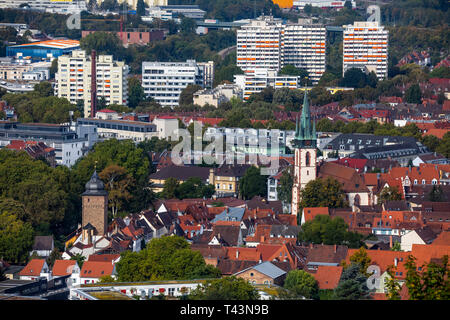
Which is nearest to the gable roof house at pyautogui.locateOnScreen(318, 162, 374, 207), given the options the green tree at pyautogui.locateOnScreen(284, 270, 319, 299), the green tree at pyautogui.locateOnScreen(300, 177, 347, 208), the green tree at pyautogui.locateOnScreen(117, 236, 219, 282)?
the green tree at pyautogui.locateOnScreen(300, 177, 347, 208)

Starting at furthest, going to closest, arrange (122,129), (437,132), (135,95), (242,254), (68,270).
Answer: (135,95) < (122,129) < (437,132) < (242,254) < (68,270)

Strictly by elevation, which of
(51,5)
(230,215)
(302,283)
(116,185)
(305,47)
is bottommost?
(230,215)

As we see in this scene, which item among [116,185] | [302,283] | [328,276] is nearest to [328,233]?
[328,276]

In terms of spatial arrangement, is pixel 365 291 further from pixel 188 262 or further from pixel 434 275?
pixel 434 275

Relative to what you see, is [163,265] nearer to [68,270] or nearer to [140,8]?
[68,270]

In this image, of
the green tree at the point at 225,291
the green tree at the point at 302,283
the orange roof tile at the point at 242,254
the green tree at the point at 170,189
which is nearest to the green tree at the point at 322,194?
the green tree at the point at 170,189

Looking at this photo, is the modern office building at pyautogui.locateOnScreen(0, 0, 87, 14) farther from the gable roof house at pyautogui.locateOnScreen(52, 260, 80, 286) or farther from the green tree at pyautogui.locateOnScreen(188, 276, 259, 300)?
the green tree at pyautogui.locateOnScreen(188, 276, 259, 300)
